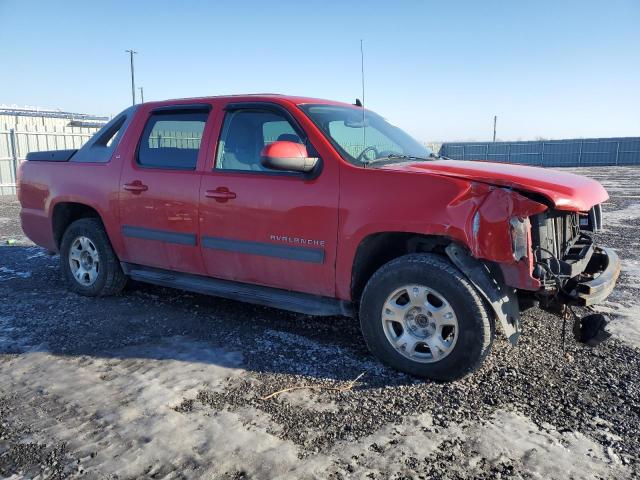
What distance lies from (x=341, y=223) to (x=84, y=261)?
3130 millimetres

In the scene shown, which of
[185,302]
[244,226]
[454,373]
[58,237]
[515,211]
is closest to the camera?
[515,211]

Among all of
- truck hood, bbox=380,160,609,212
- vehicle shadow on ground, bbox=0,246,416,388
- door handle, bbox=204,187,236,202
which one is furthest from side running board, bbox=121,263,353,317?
truck hood, bbox=380,160,609,212

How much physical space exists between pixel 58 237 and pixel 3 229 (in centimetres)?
539

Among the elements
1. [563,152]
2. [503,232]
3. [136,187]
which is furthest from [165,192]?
[563,152]

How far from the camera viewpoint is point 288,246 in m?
3.71

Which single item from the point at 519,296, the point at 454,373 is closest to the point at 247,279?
the point at 454,373

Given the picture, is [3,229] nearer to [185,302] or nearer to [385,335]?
[185,302]

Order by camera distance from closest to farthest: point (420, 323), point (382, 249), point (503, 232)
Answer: point (503, 232)
point (420, 323)
point (382, 249)

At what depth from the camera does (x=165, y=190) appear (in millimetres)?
4359

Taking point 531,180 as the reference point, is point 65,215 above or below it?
below

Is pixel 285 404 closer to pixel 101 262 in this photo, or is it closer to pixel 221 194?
pixel 221 194

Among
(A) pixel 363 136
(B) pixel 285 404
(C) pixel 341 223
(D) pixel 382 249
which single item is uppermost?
(A) pixel 363 136

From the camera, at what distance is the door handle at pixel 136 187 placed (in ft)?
14.8

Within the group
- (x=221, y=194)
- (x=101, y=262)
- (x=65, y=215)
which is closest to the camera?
(x=221, y=194)
